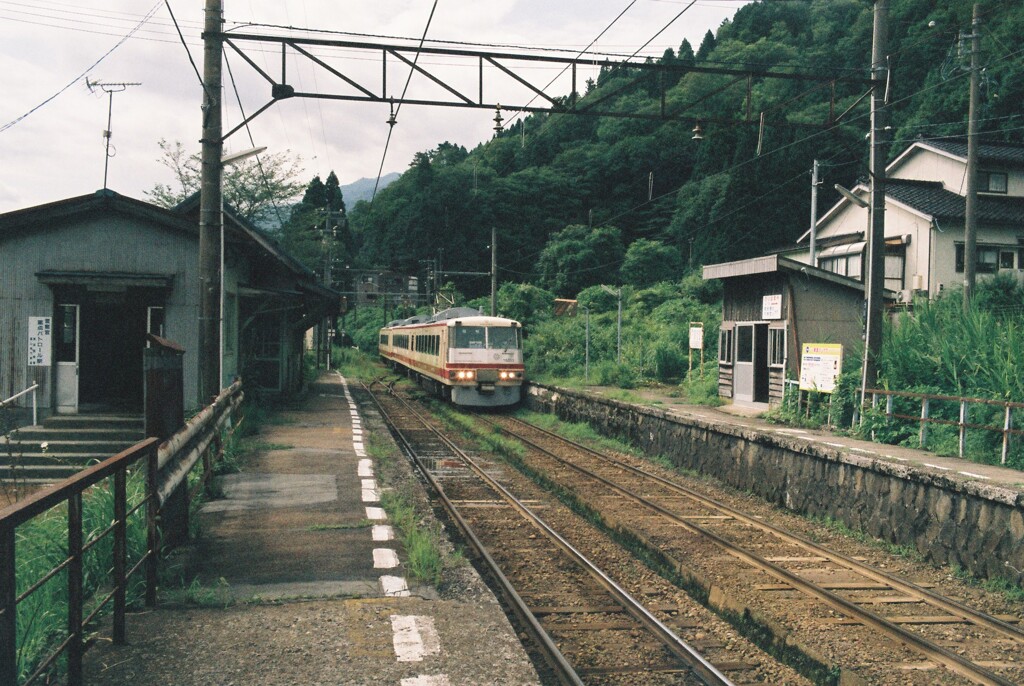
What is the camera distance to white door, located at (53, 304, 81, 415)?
513 inches

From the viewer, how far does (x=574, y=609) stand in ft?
19.0

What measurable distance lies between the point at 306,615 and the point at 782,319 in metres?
12.6

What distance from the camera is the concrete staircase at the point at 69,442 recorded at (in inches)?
458

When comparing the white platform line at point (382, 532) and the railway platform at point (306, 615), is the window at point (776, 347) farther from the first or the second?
the white platform line at point (382, 532)

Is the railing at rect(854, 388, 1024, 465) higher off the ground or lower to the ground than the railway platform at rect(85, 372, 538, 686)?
higher

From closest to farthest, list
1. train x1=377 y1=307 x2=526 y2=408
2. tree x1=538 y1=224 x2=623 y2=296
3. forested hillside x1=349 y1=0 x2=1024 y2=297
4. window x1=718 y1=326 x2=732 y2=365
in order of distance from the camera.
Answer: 1. window x1=718 y1=326 x2=732 y2=365
2. train x1=377 y1=307 x2=526 y2=408
3. forested hillside x1=349 y1=0 x2=1024 y2=297
4. tree x1=538 y1=224 x2=623 y2=296

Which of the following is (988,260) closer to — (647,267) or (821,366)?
(821,366)

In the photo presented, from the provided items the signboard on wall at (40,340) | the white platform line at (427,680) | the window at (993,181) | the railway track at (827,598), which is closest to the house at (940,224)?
the window at (993,181)

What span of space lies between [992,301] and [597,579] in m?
16.6

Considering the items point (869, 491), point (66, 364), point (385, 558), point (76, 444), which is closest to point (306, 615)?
point (385, 558)

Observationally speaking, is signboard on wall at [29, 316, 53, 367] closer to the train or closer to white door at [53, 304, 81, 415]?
white door at [53, 304, 81, 415]

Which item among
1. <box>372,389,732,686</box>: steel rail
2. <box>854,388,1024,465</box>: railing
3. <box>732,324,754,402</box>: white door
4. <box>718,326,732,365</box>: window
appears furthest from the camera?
<box>718,326,732,365</box>: window

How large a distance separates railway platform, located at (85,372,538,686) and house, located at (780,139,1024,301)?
19849mm

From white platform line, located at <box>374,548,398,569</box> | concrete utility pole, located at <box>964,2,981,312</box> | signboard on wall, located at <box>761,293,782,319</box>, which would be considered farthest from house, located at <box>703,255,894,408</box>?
white platform line, located at <box>374,548,398,569</box>
